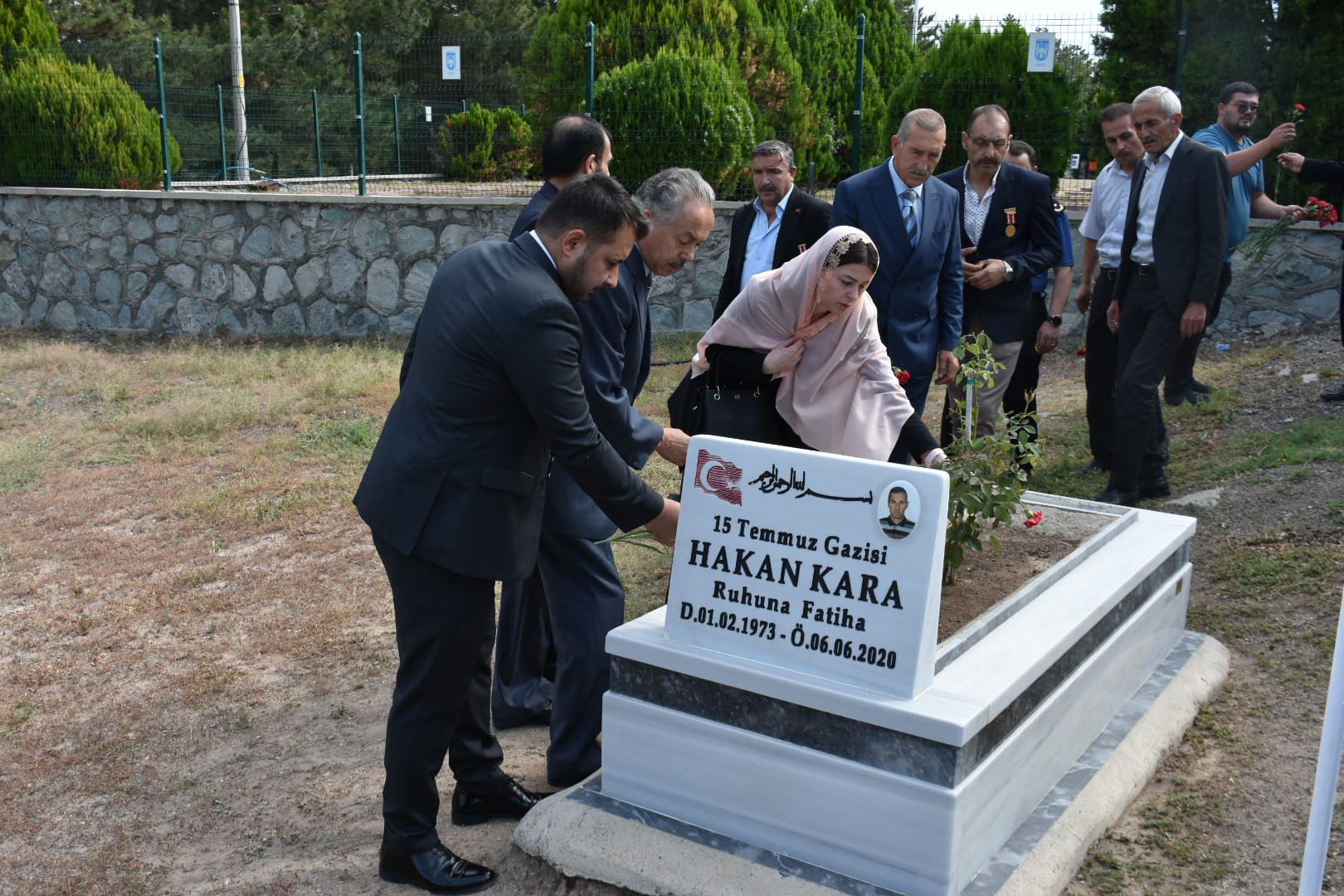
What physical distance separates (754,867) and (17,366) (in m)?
9.01

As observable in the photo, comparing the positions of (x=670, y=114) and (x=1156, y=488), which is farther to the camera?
(x=670, y=114)

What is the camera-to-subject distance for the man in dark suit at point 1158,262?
17.1ft

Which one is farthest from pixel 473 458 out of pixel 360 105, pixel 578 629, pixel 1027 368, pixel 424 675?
pixel 360 105

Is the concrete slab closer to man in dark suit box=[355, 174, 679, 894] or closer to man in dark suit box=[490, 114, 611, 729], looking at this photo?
man in dark suit box=[355, 174, 679, 894]

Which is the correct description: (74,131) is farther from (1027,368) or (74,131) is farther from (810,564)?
(810,564)

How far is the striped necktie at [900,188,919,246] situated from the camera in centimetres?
493

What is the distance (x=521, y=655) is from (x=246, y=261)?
797 cm

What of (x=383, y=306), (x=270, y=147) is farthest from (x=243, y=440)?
(x=270, y=147)

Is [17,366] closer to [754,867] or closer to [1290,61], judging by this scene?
[754,867]

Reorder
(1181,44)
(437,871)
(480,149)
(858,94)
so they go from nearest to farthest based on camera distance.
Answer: (437,871) < (1181,44) < (858,94) < (480,149)

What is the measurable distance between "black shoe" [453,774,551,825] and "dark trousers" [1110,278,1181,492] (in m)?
3.36

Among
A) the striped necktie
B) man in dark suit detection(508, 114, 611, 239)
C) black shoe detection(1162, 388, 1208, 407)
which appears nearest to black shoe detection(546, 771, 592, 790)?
man in dark suit detection(508, 114, 611, 239)

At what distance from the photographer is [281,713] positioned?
13.3ft

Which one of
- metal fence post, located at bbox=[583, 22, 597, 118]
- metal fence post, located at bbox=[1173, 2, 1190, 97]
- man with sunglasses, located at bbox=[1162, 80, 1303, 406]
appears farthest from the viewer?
metal fence post, located at bbox=[583, 22, 597, 118]
